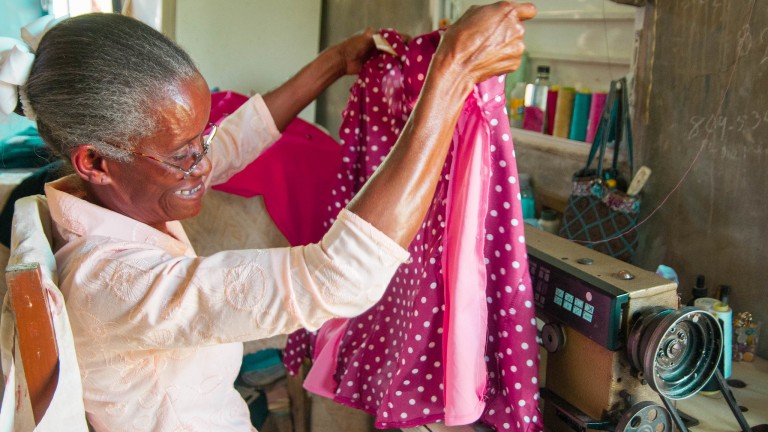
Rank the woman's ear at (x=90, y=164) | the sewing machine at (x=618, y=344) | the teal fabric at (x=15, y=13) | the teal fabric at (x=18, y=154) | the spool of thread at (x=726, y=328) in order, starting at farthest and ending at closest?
the teal fabric at (x=15, y=13) → the teal fabric at (x=18, y=154) → the spool of thread at (x=726, y=328) → the sewing machine at (x=618, y=344) → the woman's ear at (x=90, y=164)

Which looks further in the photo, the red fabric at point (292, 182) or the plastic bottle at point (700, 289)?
the red fabric at point (292, 182)

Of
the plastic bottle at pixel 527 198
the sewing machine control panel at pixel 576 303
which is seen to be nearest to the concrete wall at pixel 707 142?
the plastic bottle at pixel 527 198

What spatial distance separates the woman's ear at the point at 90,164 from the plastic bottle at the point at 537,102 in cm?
172

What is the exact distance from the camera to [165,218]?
1218 millimetres

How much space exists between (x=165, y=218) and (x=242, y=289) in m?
0.35

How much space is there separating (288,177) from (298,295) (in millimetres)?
1282

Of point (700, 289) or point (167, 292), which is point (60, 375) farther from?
point (700, 289)

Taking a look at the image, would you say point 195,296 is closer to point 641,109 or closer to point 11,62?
point 11,62

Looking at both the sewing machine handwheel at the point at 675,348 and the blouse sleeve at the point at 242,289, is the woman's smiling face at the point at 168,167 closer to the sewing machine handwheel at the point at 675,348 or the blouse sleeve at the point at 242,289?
the blouse sleeve at the point at 242,289

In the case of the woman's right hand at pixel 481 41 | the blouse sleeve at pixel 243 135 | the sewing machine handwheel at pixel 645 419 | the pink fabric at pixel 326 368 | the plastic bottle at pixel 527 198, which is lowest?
the pink fabric at pixel 326 368

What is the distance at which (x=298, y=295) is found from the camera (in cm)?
95

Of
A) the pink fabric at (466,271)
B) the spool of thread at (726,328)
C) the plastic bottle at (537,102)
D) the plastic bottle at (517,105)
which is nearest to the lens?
the pink fabric at (466,271)

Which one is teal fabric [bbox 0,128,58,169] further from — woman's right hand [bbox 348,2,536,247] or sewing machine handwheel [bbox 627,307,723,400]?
sewing machine handwheel [bbox 627,307,723,400]

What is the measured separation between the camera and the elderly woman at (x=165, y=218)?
957 mm
